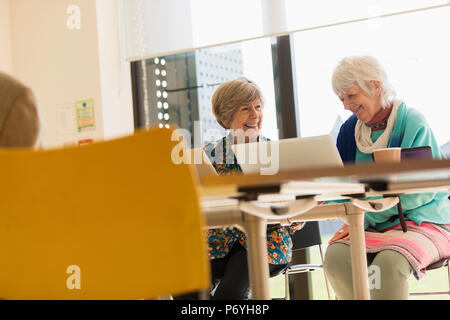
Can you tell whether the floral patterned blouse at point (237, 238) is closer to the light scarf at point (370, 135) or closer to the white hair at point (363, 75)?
the light scarf at point (370, 135)

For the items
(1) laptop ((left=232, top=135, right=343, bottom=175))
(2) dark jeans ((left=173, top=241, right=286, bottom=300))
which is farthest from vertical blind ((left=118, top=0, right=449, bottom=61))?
(1) laptop ((left=232, top=135, right=343, bottom=175))

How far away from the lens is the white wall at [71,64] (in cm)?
388

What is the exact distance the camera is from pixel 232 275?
2.15 metres

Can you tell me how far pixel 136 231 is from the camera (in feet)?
3.28

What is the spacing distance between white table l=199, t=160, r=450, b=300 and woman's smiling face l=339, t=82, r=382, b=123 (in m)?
0.73

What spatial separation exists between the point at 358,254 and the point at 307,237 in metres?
1.17

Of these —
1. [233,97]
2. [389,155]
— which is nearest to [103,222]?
[389,155]

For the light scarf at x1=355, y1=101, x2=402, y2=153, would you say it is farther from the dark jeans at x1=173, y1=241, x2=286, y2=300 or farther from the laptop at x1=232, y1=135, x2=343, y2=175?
the laptop at x1=232, y1=135, x2=343, y2=175

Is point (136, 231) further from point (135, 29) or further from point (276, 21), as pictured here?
point (135, 29)

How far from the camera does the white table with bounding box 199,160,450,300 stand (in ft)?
3.41

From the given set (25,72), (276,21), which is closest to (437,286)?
(276,21)

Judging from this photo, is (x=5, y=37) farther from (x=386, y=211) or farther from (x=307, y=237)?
(x=386, y=211)

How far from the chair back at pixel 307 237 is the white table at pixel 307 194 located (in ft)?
2.93
